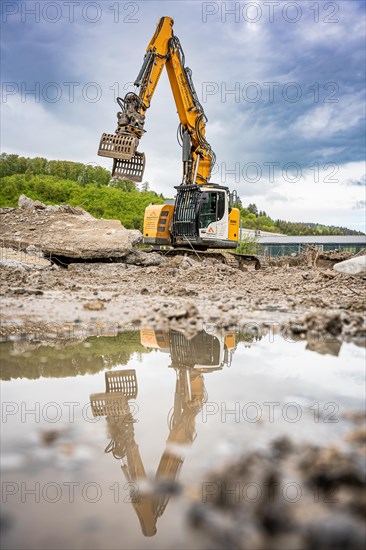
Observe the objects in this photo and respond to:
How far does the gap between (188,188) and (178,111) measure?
250cm

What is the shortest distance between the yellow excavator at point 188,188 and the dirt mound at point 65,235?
141cm

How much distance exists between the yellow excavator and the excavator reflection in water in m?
9.45

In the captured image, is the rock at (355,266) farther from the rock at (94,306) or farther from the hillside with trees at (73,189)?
the hillside with trees at (73,189)

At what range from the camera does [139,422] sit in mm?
1786

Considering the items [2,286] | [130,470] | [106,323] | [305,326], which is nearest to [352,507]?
[130,470]

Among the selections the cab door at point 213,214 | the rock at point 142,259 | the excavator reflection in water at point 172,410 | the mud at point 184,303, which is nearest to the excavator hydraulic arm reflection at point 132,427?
the excavator reflection in water at point 172,410

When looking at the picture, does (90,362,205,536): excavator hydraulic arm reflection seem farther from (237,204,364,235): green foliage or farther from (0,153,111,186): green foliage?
(237,204,364,235): green foliage

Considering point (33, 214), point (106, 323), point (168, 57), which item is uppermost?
point (168, 57)

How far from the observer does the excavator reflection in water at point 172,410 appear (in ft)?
3.93

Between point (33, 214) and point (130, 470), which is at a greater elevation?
point (33, 214)

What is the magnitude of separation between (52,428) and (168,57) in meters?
12.9

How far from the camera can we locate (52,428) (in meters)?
1.67

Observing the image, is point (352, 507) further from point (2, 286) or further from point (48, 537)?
point (2, 286)

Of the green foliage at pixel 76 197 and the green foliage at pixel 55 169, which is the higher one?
the green foliage at pixel 55 169
